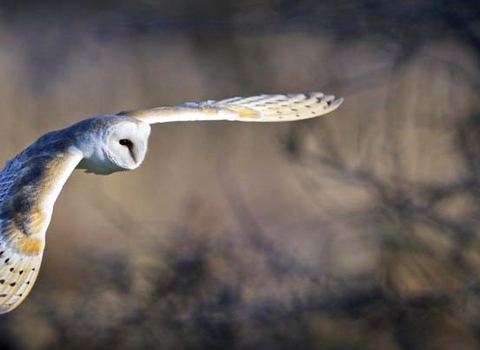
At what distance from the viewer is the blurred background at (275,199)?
9234 mm

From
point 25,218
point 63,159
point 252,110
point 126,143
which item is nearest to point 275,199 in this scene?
Result: point 252,110

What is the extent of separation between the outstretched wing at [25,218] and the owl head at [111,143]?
14 cm

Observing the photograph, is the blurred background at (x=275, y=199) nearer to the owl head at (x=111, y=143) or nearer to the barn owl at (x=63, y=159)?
the barn owl at (x=63, y=159)

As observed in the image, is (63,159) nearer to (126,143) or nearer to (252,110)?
(126,143)

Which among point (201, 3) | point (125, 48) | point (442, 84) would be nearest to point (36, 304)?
point (125, 48)

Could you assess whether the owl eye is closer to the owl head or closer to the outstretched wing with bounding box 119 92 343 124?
the owl head

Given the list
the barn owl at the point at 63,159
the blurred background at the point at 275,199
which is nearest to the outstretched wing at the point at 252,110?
the barn owl at the point at 63,159

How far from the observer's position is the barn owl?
12.9 feet

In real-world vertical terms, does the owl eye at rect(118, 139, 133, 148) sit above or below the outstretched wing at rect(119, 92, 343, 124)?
above

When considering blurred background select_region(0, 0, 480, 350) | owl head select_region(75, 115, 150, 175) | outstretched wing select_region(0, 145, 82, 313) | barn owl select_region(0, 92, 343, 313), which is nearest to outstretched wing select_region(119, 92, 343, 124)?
barn owl select_region(0, 92, 343, 313)

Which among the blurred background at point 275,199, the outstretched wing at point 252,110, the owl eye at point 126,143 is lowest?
the blurred background at point 275,199

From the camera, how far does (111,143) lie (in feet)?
14.3

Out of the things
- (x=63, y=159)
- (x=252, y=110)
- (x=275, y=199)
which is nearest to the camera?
(x=63, y=159)

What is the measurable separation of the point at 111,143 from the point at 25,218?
497 millimetres
